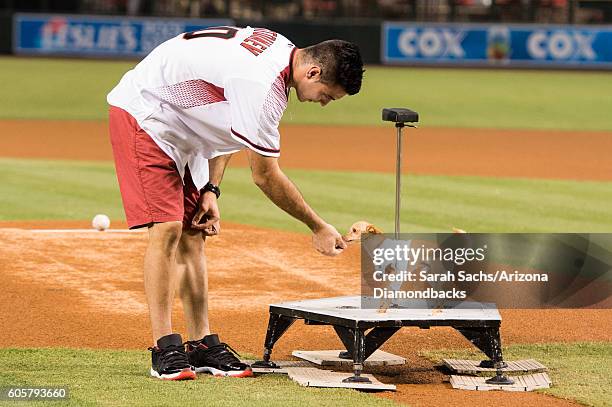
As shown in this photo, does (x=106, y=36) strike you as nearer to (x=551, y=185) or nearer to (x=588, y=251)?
(x=551, y=185)

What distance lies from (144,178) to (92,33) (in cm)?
2577

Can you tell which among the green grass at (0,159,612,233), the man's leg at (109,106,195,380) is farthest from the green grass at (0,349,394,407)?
the green grass at (0,159,612,233)

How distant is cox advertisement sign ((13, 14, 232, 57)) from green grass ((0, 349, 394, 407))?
24620 millimetres

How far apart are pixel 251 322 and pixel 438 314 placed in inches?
71.1

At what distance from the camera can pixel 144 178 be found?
5.92 metres

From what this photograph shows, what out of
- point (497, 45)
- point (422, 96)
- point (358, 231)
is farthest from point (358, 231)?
point (497, 45)

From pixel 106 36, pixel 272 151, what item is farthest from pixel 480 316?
pixel 106 36

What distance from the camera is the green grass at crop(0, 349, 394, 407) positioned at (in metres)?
5.43

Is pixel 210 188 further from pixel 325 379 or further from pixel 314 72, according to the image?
pixel 325 379

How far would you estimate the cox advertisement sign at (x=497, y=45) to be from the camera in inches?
1214

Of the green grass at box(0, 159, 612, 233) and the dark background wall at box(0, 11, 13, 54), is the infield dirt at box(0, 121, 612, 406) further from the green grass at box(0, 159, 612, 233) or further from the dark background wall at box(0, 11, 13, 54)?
the dark background wall at box(0, 11, 13, 54)

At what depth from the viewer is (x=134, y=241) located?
10.0 meters

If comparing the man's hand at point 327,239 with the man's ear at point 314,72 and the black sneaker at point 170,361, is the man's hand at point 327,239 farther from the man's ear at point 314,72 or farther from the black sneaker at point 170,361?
the black sneaker at point 170,361

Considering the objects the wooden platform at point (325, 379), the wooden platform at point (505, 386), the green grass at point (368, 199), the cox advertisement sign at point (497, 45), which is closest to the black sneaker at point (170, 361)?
the wooden platform at point (325, 379)
